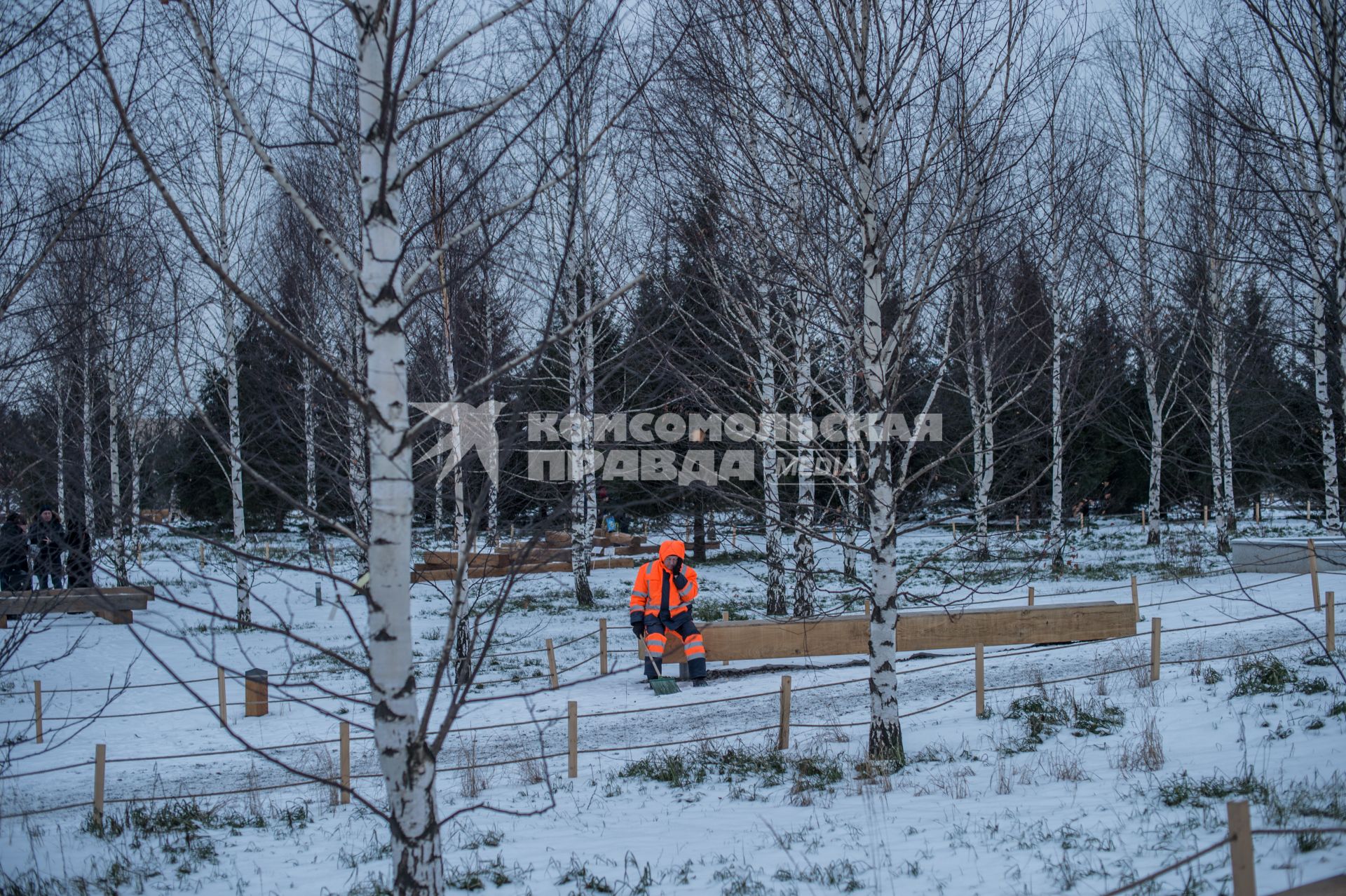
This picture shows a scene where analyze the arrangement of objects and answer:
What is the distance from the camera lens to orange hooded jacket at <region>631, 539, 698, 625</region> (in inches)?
444

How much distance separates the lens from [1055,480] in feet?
67.6

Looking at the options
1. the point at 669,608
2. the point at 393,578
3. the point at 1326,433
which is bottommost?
the point at 669,608

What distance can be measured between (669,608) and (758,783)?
164 inches

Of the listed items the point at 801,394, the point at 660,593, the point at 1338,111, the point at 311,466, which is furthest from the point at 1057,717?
the point at 311,466

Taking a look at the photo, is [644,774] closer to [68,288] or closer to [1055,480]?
[68,288]

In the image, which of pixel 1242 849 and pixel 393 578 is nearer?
pixel 393 578

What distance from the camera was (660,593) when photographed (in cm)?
1129

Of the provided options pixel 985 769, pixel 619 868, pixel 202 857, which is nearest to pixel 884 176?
pixel 985 769

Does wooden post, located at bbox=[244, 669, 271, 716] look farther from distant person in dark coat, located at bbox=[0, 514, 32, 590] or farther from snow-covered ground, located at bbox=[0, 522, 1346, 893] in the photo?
distant person in dark coat, located at bbox=[0, 514, 32, 590]

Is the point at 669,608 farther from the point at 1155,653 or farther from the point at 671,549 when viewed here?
the point at 1155,653

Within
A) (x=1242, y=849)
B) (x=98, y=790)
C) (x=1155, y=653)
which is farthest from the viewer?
(x=1155, y=653)

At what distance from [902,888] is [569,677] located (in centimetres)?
778

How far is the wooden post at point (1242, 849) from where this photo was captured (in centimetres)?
327

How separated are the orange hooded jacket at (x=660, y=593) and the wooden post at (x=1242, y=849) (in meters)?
8.07
